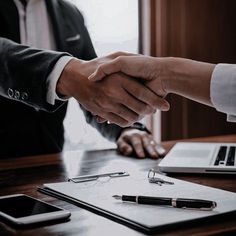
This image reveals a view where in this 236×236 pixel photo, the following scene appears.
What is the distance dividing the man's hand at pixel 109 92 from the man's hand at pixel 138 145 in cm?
13

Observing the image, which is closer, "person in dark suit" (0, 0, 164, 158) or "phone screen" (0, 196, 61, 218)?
"phone screen" (0, 196, 61, 218)

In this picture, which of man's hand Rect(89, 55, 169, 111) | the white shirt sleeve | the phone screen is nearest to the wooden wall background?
man's hand Rect(89, 55, 169, 111)

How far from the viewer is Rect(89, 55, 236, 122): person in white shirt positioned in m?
1.22

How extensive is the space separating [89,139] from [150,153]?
41.9 inches

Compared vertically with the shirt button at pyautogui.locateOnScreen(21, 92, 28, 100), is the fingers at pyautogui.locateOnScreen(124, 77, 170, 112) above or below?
above

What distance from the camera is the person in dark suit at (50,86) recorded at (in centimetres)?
146

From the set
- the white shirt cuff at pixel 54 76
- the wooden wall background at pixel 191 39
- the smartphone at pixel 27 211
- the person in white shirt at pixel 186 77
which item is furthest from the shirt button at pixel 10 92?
the wooden wall background at pixel 191 39

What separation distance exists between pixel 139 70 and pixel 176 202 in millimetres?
554

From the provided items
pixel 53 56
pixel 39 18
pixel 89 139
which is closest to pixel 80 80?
pixel 53 56

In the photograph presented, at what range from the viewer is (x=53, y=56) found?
1.47 m

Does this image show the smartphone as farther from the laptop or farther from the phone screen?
the laptop

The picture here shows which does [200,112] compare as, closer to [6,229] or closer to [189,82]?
[189,82]

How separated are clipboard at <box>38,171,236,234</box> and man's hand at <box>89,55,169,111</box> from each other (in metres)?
0.26

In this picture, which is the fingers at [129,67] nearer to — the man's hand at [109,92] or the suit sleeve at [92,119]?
the man's hand at [109,92]
